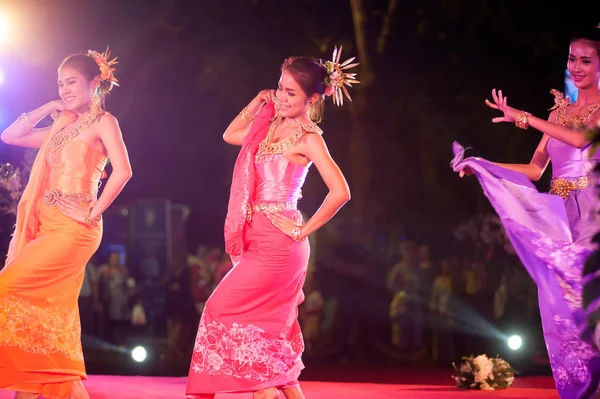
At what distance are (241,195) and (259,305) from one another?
0.52 m

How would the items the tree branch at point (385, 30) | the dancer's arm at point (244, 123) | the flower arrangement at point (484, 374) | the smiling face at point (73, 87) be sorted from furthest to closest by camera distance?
1. the tree branch at point (385, 30)
2. the flower arrangement at point (484, 374)
3. the smiling face at point (73, 87)
4. the dancer's arm at point (244, 123)

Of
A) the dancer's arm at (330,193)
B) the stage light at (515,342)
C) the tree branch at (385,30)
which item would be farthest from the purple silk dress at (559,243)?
the tree branch at (385,30)

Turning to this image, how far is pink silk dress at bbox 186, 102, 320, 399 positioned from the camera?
416 centimetres

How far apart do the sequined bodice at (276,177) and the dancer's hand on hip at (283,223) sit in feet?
0.27

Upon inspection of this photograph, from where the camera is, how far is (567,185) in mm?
4559

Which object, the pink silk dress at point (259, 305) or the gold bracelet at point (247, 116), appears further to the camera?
the gold bracelet at point (247, 116)

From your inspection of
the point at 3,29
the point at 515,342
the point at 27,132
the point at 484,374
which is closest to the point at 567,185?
the point at 484,374

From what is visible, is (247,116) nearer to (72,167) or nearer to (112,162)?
(112,162)

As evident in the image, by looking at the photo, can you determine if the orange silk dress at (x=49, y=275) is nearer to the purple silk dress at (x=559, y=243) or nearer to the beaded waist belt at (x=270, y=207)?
the beaded waist belt at (x=270, y=207)

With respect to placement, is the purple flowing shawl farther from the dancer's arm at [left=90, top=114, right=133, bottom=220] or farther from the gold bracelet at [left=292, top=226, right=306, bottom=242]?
the dancer's arm at [left=90, top=114, right=133, bottom=220]

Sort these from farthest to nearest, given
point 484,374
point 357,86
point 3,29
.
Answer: point 357,86, point 3,29, point 484,374

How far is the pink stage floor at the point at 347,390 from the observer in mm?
6030

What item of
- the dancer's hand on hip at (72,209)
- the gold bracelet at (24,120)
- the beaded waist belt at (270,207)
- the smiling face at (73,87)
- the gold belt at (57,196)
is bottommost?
the beaded waist belt at (270,207)

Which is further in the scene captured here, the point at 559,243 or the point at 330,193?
the point at 559,243
